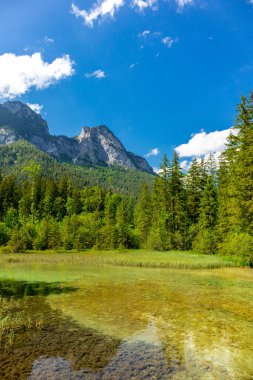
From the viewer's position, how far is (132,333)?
38.3 feet

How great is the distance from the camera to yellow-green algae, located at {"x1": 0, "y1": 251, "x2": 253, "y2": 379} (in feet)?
30.8

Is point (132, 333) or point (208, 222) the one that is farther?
point (208, 222)

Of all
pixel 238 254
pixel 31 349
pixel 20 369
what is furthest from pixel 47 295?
pixel 238 254

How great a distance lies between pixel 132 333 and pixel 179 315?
12.0 ft

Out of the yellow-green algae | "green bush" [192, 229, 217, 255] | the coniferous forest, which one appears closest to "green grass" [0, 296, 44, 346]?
the yellow-green algae

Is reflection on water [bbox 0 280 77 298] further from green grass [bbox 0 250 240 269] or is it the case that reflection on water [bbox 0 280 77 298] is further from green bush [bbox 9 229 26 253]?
green bush [bbox 9 229 26 253]

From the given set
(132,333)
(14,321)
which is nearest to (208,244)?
(132,333)

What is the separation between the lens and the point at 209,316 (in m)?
14.4

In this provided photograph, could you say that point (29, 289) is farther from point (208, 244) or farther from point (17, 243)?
point (17, 243)

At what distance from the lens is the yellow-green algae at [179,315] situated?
9.38m

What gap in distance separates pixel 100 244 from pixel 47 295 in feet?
132

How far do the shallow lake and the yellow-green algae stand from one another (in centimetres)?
4

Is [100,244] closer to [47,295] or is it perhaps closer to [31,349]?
[47,295]

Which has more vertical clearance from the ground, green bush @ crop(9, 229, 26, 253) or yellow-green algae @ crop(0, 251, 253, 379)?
green bush @ crop(9, 229, 26, 253)
